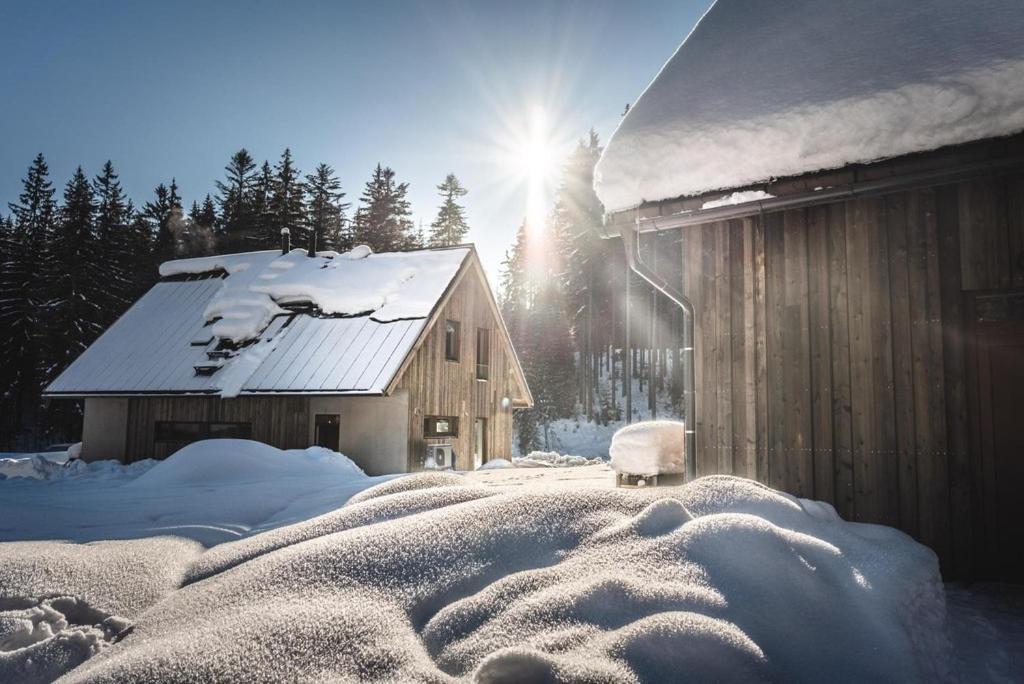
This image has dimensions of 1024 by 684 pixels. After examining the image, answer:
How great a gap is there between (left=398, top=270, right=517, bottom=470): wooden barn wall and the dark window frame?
0.45ft

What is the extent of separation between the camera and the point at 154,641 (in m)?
2.46

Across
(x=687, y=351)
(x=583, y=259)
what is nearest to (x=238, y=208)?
(x=583, y=259)

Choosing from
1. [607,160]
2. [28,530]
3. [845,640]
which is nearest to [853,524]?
[845,640]

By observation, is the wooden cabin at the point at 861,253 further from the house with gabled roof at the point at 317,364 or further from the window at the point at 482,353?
the window at the point at 482,353

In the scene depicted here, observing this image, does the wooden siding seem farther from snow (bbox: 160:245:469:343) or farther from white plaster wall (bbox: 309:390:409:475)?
snow (bbox: 160:245:469:343)

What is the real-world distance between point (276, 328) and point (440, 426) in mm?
5812

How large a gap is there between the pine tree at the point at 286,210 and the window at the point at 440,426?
22011 mm

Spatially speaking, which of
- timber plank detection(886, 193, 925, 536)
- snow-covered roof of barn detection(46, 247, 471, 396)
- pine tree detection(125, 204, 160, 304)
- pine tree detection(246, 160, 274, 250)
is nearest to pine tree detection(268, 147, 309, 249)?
→ pine tree detection(246, 160, 274, 250)

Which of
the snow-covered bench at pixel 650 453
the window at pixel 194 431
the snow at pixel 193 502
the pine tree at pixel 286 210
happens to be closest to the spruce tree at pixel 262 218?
the pine tree at pixel 286 210

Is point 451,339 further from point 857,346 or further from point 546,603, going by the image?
Result: point 546,603

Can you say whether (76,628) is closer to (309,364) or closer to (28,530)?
(28,530)

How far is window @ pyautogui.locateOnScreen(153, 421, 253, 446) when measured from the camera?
17.1 m

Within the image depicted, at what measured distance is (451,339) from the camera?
18.5 m

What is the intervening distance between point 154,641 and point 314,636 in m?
0.69
